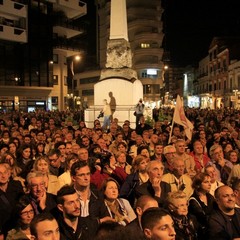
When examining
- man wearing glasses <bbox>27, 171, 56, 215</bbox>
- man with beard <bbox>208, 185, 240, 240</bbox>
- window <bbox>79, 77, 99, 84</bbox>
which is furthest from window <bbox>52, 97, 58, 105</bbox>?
man with beard <bbox>208, 185, 240, 240</bbox>

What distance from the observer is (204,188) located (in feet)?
18.7

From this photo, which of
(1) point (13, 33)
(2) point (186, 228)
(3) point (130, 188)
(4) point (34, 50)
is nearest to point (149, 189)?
(3) point (130, 188)

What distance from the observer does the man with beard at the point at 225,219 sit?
458 centimetres

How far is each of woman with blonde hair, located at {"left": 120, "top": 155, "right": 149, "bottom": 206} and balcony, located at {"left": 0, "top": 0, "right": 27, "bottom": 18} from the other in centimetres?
4258

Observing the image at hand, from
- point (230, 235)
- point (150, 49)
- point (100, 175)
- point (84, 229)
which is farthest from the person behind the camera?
point (150, 49)

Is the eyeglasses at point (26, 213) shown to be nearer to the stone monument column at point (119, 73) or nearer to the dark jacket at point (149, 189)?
the dark jacket at point (149, 189)

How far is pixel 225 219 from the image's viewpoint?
4723mm

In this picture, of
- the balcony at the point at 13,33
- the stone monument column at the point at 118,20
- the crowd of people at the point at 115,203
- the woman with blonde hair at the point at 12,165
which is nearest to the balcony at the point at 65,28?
the balcony at the point at 13,33

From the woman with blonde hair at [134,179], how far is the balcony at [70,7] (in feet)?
162

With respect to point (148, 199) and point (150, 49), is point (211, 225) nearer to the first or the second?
point (148, 199)

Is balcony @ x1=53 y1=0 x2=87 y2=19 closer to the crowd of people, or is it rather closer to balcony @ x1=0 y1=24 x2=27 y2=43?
balcony @ x1=0 y1=24 x2=27 y2=43

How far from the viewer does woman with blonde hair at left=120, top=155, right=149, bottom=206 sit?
614cm

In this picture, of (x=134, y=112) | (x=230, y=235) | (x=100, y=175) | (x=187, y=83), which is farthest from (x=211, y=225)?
(x=187, y=83)

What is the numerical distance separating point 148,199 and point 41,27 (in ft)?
167
